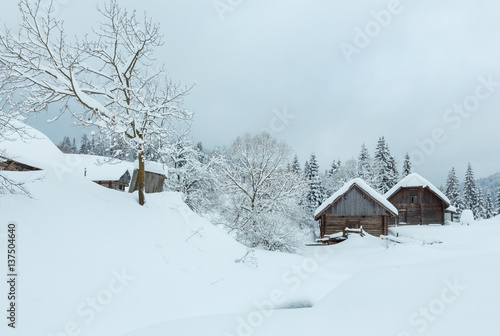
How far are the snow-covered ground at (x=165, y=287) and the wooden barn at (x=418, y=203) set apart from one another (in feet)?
85.7

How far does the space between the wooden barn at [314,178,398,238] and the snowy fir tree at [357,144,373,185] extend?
21562mm

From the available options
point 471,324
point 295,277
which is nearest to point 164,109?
point 295,277

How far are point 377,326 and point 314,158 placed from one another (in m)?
42.7

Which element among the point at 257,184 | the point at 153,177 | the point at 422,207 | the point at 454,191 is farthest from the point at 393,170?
the point at 153,177

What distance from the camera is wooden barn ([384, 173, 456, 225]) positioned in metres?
30.7

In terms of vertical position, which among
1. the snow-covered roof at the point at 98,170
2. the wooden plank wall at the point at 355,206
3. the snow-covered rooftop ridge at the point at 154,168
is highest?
the snow-covered roof at the point at 98,170

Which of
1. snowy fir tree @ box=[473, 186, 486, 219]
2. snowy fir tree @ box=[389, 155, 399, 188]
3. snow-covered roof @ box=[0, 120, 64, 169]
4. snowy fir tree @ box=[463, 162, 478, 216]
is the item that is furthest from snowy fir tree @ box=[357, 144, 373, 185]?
snow-covered roof @ box=[0, 120, 64, 169]

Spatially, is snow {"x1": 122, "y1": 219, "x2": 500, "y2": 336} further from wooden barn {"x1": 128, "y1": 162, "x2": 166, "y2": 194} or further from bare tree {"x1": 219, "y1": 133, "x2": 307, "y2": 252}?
bare tree {"x1": 219, "y1": 133, "x2": 307, "y2": 252}

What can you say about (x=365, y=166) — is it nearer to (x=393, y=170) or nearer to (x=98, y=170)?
(x=393, y=170)

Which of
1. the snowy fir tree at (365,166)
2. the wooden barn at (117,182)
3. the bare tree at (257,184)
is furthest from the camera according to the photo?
the snowy fir tree at (365,166)

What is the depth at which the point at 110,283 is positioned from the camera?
5.85m

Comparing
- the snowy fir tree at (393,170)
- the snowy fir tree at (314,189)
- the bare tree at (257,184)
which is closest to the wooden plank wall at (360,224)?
the bare tree at (257,184)

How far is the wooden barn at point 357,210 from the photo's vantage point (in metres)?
22.2

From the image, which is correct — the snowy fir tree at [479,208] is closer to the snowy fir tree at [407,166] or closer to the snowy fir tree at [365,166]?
the snowy fir tree at [407,166]
